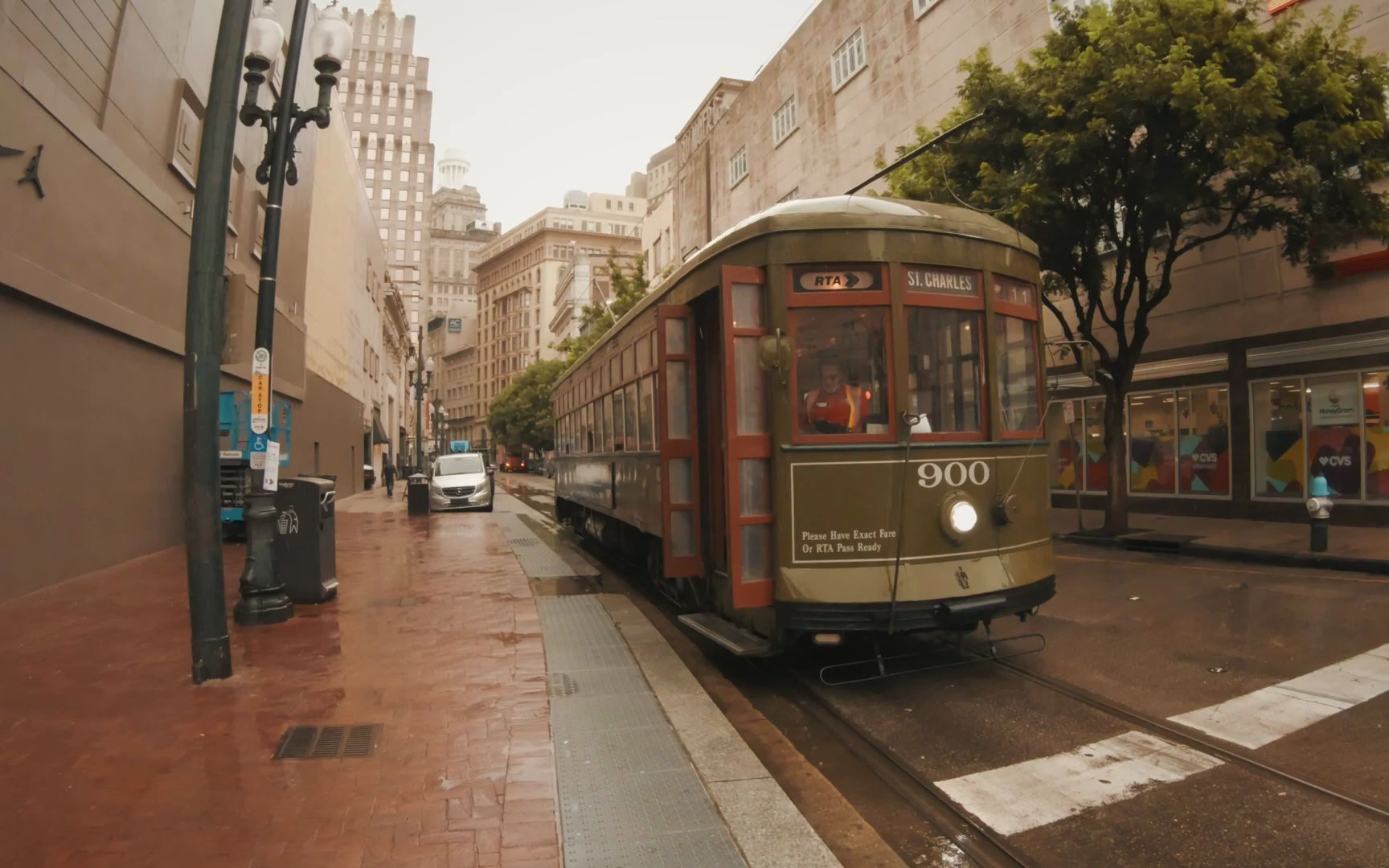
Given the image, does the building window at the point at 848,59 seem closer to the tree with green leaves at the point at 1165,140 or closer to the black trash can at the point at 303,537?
the tree with green leaves at the point at 1165,140

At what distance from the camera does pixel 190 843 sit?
3623 mm

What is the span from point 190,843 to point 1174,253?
50.6 ft

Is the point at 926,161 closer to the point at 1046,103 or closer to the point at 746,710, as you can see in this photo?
the point at 1046,103

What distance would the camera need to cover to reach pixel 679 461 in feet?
22.2

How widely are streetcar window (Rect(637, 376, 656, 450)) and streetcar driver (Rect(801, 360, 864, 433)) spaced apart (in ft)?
8.63

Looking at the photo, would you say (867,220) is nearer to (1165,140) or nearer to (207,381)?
(207,381)

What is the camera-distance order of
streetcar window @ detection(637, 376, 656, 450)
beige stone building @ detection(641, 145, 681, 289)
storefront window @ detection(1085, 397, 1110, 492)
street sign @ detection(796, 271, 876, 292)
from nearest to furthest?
street sign @ detection(796, 271, 876, 292)
streetcar window @ detection(637, 376, 656, 450)
storefront window @ detection(1085, 397, 1110, 492)
beige stone building @ detection(641, 145, 681, 289)

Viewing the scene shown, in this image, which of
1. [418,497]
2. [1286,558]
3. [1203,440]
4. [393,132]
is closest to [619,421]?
[1286,558]

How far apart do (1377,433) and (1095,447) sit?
270 inches

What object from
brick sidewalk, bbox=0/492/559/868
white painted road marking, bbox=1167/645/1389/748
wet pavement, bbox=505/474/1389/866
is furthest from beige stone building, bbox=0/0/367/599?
white painted road marking, bbox=1167/645/1389/748

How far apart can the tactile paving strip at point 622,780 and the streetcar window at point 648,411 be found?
2.39 metres

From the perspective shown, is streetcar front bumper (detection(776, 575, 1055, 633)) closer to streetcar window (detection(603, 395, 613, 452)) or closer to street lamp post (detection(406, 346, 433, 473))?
streetcar window (detection(603, 395, 613, 452))

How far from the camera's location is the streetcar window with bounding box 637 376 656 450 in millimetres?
8312

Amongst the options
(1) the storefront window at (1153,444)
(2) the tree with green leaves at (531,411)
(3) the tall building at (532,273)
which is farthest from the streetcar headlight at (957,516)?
(3) the tall building at (532,273)
